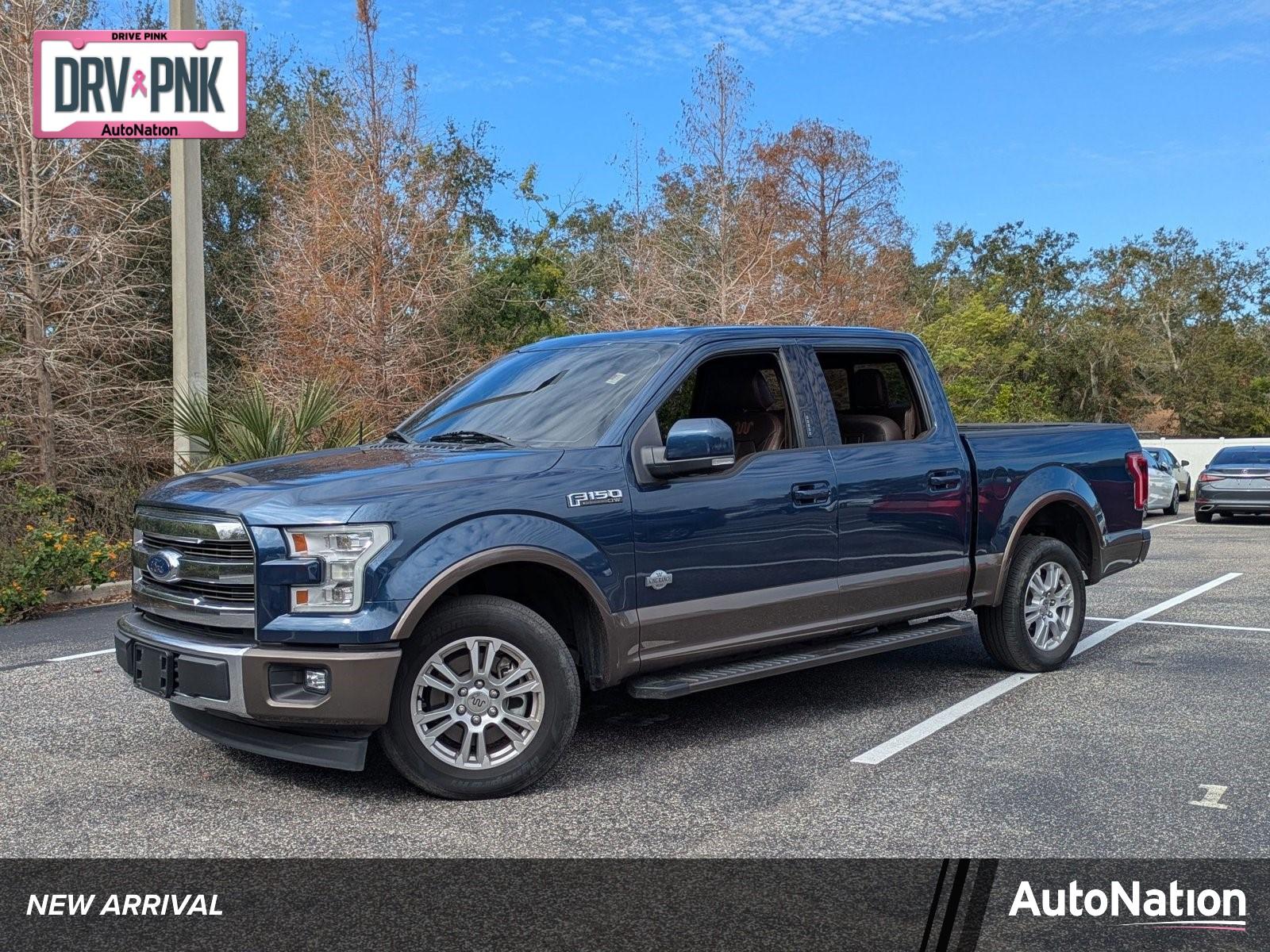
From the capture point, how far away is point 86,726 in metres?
6.26

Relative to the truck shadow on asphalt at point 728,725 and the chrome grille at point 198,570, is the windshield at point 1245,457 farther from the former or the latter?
the chrome grille at point 198,570

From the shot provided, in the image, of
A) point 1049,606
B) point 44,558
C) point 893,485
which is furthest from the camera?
point 44,558

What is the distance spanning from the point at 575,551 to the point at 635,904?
5.47ft

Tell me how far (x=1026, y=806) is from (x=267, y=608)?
3059mm

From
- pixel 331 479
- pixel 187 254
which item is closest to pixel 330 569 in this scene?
pixel 331 479

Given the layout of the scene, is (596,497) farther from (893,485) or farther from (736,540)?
(893,485)

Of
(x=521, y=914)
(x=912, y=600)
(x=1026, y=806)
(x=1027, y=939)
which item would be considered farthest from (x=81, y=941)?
(x=912, y=600)

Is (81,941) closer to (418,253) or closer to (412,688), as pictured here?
(412,688)

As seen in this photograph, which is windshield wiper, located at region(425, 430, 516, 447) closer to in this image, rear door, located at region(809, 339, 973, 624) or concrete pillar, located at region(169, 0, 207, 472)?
rear door, located at region(809, 339, 973, 624)

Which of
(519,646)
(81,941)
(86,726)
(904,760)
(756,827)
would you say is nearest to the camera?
(81,941)

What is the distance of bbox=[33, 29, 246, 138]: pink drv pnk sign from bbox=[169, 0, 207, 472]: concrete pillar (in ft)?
0.57

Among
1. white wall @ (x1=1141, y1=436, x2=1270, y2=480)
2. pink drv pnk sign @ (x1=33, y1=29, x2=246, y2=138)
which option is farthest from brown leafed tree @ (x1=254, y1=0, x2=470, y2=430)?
white wall @ (x1=1141, y1=436, x2=1270, y2=480)

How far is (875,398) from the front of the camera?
7.23 m

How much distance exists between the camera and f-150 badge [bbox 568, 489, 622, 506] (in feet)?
17.3
